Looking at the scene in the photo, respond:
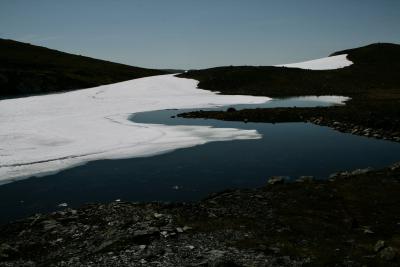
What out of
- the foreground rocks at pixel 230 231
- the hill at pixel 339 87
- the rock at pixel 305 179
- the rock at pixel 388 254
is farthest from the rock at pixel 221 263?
the hill at pixel 339 87

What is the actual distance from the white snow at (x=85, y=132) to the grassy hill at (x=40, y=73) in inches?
807

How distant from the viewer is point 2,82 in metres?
88.8

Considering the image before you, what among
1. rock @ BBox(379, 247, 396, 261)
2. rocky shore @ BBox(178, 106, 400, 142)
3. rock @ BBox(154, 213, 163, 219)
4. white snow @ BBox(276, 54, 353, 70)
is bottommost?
rock @ BBox(379, 247, 396, 261)

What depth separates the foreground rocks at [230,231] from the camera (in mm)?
13477

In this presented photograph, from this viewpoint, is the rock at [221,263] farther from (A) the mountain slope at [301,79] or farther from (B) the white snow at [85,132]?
(A) the mountain slope at [301,79]

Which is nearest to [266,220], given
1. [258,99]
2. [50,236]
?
[50,236]

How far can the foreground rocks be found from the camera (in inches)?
531

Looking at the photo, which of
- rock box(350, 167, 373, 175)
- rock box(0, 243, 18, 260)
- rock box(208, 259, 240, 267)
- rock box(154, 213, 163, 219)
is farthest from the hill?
rock box(0, 243, 18, 260)

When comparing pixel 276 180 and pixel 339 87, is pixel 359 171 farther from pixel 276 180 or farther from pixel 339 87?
pixel 339 87

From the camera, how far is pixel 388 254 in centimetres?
1291

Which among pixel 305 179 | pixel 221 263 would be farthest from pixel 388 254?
pixel 305 179

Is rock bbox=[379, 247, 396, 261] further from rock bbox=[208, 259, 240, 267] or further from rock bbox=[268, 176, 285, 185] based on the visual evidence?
rock bbox=[268, 176, 285, 185]

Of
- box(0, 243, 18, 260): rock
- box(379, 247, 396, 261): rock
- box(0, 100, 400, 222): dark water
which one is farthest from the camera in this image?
box(0, 100, 400, 222): dark water

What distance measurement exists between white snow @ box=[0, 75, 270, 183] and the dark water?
86.1 inches
